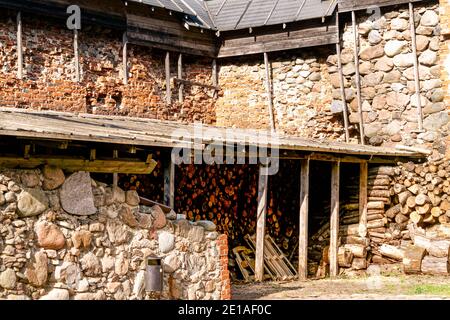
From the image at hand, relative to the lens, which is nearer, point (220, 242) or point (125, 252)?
point (125, 252)

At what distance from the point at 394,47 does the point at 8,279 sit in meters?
10.9

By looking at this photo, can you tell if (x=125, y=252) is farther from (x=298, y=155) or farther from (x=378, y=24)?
(x=378, y=24)

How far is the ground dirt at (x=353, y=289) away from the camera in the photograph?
418 inches

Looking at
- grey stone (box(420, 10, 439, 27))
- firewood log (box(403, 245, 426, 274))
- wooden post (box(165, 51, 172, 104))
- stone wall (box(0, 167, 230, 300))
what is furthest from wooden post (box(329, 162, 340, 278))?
wooden post (box(165, 51, 172, 104))

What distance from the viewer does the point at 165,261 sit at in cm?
884

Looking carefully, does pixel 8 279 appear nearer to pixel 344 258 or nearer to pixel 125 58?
pixel 344 258

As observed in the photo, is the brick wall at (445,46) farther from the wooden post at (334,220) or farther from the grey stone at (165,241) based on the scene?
the grey stone at (165,241)

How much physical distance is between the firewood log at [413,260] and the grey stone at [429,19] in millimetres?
4851

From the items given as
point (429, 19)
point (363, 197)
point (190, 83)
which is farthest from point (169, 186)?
point (429, 19)

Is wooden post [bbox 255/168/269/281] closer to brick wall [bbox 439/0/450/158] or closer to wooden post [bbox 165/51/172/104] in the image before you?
brick wall [bbox 439/0/450/158]

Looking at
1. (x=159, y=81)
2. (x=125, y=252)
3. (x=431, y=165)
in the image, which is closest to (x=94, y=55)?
(x=159, y=81)

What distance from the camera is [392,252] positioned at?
1457 cm

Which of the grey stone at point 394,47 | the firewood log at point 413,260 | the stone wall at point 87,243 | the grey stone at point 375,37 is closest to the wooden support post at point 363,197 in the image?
the firewood log at point 413,260
